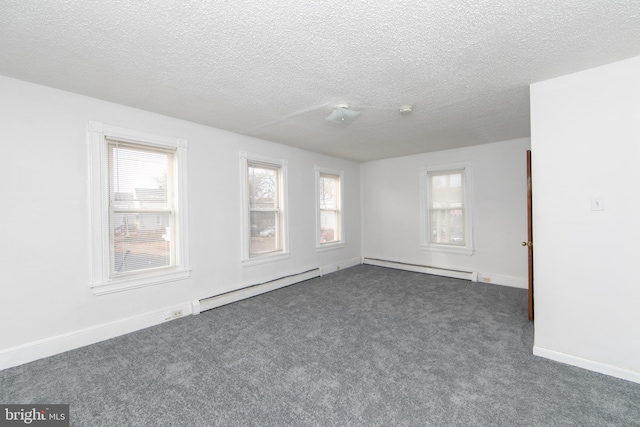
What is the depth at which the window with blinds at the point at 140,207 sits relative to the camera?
2820 millimetres

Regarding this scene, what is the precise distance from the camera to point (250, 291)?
3914 millimetres

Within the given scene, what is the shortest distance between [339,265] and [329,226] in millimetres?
843

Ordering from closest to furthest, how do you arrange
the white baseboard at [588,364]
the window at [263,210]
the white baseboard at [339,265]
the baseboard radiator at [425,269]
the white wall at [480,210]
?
1. the white baseboard at [588,364]
2. the window at [263,210]
3. the white wall at [480,210]
4. the baseboard radiator at [425,269]
5. the white baseboard at [339,265]

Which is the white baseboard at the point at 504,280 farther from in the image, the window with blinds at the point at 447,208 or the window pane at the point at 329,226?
the window pane at the point at 329,226

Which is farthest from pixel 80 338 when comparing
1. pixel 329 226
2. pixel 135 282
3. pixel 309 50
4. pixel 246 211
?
pixel 329 226

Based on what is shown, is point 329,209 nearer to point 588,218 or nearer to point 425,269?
point 425,269

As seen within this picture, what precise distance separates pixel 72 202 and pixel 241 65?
206 cm

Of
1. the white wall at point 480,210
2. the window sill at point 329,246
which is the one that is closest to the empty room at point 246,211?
the white wall at point 480,210

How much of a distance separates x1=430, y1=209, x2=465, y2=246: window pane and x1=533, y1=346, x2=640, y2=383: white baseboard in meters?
2.80

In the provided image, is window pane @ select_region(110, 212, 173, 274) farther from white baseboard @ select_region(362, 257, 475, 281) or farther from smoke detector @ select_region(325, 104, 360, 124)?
white baseboard @ select_region(362, 257, 475, 281)

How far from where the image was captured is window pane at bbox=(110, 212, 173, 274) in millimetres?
2838

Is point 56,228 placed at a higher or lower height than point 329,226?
higher

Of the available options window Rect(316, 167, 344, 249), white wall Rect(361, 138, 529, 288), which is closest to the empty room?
white wall Rect(361, 138, 529, 288)

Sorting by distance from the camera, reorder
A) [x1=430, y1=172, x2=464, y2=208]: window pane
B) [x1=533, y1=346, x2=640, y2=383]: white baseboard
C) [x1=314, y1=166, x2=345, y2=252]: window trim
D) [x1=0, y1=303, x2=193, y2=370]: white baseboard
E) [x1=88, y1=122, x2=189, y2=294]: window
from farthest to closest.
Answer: [x1=314, y1=166, x2=345, y2=252]: window trim, [x1=430, y1=172, x2=464, y2=208]: window pane, [x1=88, y1=122, x2=189, y2=294]: window, [x1=0, y1=303, x2=193, y2=370]: white baseboard, [x1=533, y1=346, x2=640, y2=383]: white baseboard
